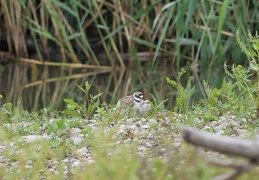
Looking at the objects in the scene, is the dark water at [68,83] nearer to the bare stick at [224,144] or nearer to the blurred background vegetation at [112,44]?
the blurred background vegetation at [112,44]

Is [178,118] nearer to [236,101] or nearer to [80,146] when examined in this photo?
[236,101]

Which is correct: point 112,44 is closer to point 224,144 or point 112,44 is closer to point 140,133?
point 140,133

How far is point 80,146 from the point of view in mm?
4129

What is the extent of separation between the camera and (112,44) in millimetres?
9773

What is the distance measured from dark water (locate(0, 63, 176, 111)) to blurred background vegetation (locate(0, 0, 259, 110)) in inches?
0.5

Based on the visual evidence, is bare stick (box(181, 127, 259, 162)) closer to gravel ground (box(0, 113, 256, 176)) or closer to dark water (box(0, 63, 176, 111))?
gravel ground (box(0, 113, 256, 176))

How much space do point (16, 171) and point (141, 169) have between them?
0.92 meters

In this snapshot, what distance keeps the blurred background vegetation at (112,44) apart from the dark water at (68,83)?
0.04 feet

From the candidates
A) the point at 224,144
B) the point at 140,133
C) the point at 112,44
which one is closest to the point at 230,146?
the point at 224,144

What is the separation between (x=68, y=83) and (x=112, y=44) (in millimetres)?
1071

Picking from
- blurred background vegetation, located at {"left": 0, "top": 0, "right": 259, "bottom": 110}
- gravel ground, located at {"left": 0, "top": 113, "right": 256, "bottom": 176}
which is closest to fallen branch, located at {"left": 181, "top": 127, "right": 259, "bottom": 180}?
gravel ground, located at {"left": 0, "top": 113, "right": 256, "bottom": 176}

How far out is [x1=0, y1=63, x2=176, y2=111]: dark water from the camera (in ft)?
25.0

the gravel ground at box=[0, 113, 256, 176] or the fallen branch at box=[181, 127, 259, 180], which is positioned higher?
the fallen branch at box=[181, 127, 259, 180]

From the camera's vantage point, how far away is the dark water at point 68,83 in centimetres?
763
